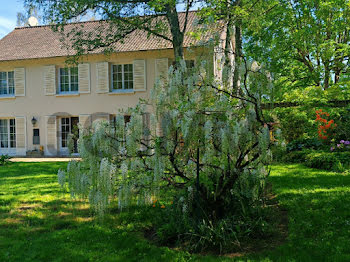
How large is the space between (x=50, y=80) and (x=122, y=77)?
338cm

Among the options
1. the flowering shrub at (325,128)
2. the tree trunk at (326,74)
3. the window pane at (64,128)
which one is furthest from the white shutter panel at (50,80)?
the tree trunk at (326,74)

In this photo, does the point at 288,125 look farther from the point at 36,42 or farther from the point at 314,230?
the point at 36,42

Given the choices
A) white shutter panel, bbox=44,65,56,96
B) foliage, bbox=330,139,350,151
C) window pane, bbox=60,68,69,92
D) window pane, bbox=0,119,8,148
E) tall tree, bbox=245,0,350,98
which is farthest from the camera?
window pane, bbox=0,119,8,148

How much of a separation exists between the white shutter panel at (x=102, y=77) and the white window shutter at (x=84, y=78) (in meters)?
0.51

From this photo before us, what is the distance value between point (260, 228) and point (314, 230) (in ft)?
1.97

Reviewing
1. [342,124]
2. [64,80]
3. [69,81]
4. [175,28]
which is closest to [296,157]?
[342,124]

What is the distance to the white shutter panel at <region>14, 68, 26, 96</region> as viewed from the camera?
16.5m

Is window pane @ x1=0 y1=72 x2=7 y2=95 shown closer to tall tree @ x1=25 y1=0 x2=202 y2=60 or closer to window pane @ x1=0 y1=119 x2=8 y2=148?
window pane @ x1=0 y1=119 x2=8 y2=148

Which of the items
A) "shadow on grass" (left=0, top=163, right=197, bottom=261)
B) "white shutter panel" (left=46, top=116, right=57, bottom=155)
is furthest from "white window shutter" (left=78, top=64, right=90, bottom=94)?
"shadow on grass" (left=0, top=163, right=197, bottom=261)

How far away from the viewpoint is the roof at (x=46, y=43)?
48.7ft

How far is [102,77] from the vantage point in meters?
15.5

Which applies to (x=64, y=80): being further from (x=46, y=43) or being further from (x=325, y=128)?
(x=325, y=128)

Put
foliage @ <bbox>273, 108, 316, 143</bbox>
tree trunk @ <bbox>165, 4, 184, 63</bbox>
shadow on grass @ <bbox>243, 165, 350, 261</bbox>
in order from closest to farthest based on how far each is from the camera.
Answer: shadow on grass @ <bbox>243, 165, 350, 261</bbox>, tree trunk @ <bbox>165, 4, 184, 63</bbox>, foliage @ <bbox>273, 108, 316, 143</bbox>

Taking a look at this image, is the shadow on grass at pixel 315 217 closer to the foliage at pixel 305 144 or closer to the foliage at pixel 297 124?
the foliage at pixel 305 144
